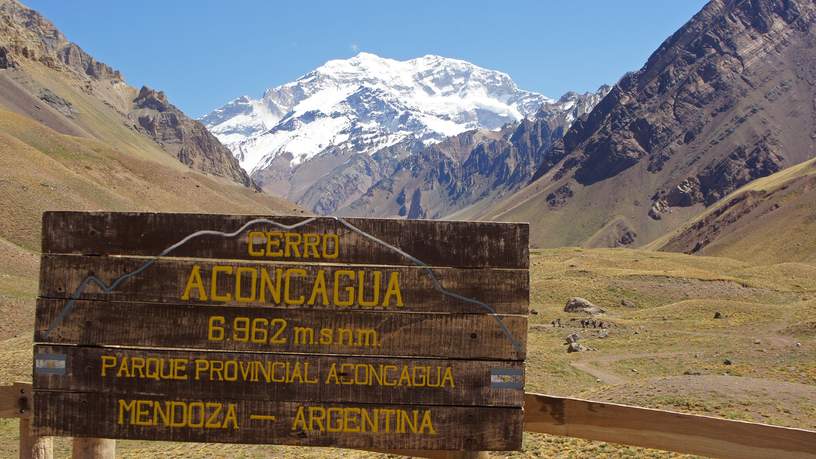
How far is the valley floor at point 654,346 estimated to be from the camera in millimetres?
17797

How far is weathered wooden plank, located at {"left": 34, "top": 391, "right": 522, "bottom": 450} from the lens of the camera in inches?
238

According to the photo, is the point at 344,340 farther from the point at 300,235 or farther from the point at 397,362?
the point at 300,235

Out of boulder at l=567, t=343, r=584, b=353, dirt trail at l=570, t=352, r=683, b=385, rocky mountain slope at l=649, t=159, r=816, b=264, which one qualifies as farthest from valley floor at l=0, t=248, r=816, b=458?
rocky mountain slope at l=649, t=159, r=816, b=264

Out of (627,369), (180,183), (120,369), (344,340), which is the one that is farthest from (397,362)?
(180,183)

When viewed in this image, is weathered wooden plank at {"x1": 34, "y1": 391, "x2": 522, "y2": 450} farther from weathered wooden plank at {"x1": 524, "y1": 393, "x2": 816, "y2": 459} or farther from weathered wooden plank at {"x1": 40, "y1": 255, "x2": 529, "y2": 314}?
weathered wooden plank at {"x1": 40, "y1": 255, "x2": 529, "y2": 314}

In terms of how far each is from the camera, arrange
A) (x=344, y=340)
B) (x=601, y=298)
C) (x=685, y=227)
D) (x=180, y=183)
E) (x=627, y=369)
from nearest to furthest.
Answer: (x=344, y=340) < (x=627, y=369) < (x=601, y=298) < (x=180, y=183) < (x=685, y=227)

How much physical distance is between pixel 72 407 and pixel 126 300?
0.98m

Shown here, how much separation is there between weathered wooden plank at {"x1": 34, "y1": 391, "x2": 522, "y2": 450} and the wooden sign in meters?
0.01

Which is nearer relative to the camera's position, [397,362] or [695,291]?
[397,362]

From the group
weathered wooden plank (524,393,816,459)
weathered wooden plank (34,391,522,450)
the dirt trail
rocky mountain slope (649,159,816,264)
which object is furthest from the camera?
rocky mountain slope (649,159,816,264)

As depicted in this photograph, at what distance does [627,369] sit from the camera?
112ft

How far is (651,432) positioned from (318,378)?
9.26ft

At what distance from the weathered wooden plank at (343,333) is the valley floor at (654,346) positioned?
748cm

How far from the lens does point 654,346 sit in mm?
39219
